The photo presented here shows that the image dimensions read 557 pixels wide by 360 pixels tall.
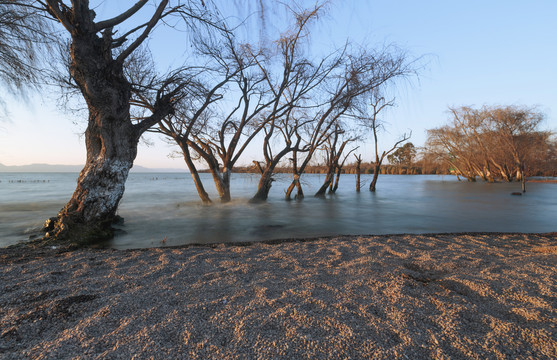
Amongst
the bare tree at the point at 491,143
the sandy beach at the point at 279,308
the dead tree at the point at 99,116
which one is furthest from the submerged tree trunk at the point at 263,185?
the bare tree at the point at 491,143

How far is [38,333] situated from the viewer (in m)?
1.87

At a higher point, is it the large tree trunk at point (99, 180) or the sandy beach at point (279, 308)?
the large tree trunk at point (99, 180)

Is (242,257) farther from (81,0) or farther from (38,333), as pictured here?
(81,0)

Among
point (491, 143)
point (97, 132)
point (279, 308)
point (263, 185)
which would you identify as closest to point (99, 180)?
point (97, 132)

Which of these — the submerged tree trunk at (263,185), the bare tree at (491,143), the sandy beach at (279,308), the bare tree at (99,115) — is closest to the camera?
the sandy beach at (279,308)

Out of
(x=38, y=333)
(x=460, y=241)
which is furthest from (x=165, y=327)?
(x=460, y=241)

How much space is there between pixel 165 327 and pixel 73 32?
20.8 ft

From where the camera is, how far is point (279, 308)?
2.23 metres

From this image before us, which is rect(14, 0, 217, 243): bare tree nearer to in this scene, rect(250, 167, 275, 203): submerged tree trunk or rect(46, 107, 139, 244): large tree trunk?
rect(46, 107, 139, 244): large tree trunk

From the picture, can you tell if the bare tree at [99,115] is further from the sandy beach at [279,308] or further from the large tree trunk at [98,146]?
the sandy beach at [279,308]

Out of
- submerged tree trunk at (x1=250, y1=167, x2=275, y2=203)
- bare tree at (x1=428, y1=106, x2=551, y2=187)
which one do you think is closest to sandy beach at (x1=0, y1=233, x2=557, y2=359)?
submerged tree trunk at (x1=250, y1=167, x2=275, y2=203)

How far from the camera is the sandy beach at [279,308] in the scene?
168 cm

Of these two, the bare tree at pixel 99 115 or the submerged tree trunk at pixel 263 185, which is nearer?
the bare tree at pixel 99 115

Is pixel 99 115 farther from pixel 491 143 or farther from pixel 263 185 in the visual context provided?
pixel 491 143
